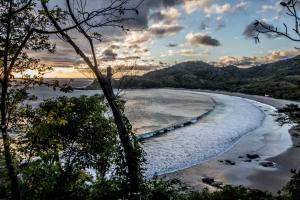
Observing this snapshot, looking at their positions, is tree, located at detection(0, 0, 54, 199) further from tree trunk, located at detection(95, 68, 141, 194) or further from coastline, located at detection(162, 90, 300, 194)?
coastline, located at detection(162, 90, 300, 194)

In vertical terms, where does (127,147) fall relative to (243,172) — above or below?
above

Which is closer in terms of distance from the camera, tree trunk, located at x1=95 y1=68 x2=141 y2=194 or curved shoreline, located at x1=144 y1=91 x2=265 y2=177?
tree trunk, located at x1=95 y1=68 x2=141 y2=194

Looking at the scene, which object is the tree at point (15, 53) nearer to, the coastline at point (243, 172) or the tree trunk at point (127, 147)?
the tree trunk at point (127, 147)

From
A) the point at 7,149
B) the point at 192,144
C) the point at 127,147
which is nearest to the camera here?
the point at 7,149

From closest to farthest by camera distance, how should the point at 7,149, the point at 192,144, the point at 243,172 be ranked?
the point at 7,149 → the point at 243,172 → the point at 192,144

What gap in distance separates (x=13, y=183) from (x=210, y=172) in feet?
84.9

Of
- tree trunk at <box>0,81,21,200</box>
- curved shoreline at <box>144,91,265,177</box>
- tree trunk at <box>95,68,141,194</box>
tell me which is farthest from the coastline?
tree trunk at <box>0,81,21,200</box>

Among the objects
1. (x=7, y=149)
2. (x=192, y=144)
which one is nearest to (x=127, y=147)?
(x=7, y=149)

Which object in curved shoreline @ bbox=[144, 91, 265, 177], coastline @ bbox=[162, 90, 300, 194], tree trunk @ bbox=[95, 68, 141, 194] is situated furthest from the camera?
curved shoreline @ bbox=[144, 91, 265, 177]

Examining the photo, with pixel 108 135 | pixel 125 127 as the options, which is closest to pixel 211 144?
pixel 108 135

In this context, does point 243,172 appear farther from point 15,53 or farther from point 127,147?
point 15,53

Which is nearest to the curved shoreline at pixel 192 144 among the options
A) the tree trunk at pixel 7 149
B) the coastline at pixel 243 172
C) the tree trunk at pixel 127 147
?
the coastline at pixel 243 172

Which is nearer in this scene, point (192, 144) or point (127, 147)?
point (127, 147)

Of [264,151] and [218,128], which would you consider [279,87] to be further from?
[264,151]
